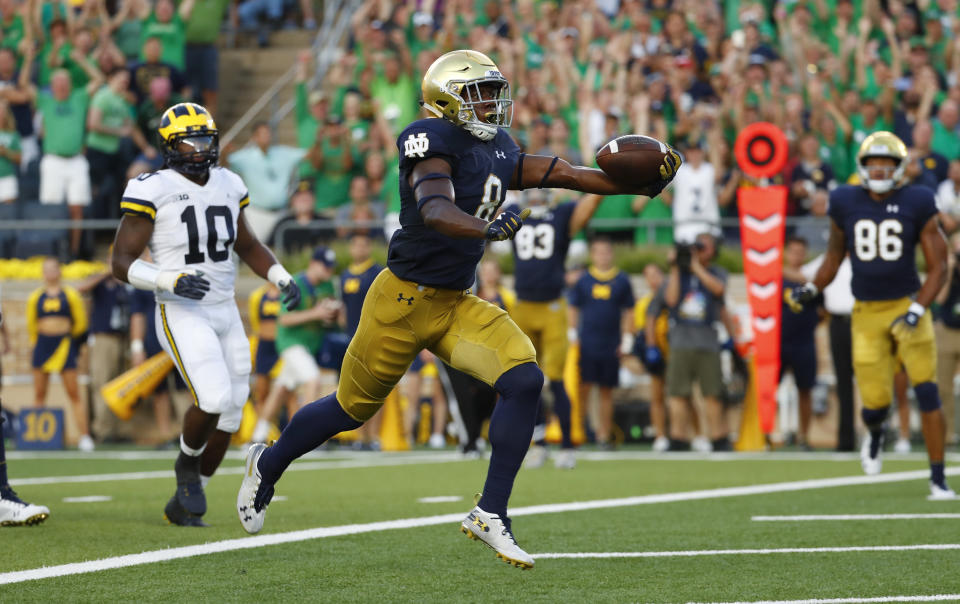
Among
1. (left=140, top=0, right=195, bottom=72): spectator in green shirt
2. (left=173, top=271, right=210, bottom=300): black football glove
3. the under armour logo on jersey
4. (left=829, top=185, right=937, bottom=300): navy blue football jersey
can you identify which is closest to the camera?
the under armour logo on jersey

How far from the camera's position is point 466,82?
558 centimetres

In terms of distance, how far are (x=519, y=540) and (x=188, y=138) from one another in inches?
95.9

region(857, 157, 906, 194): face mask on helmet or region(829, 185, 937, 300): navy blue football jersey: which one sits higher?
region(857, 157, 906, 194): face mask on helmet

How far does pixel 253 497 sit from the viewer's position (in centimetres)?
616

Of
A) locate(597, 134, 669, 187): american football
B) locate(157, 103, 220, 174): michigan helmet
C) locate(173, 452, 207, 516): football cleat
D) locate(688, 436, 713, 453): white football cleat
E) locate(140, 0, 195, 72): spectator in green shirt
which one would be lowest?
locate(688, 436, 713, 453): white football cleat

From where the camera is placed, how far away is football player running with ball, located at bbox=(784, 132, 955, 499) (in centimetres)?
830

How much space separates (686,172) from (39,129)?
7003 mm

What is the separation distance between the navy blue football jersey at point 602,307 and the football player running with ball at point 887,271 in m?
4.55

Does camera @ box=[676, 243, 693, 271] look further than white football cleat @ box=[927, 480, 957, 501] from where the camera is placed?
Yes

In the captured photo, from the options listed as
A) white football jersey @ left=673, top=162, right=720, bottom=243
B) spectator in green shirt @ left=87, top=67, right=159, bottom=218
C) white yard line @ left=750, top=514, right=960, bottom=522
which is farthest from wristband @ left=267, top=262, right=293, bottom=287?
spectator in green shirt @ left=87, top=67, right=159, bottom=218

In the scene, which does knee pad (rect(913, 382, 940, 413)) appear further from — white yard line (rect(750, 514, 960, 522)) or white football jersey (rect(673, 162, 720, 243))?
white football jersey (rect(673, 162, 720, 243))

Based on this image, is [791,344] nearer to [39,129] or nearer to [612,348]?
[612,348]

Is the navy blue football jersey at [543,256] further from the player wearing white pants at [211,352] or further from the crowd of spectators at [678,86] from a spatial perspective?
the player wearing white pants at [211,352]

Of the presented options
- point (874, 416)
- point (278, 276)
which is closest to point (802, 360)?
point (874, 416)
